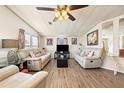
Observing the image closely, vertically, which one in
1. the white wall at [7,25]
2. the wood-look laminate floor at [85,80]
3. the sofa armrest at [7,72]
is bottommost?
the wood-look laminate floor at [85,80]

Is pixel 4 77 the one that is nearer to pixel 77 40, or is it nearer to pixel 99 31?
pixel 99 31

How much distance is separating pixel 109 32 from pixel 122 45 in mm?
1629

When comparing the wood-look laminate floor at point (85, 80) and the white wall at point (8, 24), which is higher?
the white wall at point (8, 24)

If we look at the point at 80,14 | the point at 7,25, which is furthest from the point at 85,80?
the point at 7,25

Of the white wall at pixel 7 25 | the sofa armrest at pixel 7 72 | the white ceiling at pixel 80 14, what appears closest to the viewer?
the sofa armrest at pixel 7 72

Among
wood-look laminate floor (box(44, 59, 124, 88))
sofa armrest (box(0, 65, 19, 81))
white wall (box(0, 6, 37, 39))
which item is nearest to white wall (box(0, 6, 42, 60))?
white wall (box(0, 6, 37, 39))

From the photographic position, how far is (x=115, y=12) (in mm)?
4043

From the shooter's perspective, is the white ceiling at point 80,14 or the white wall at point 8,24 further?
the white ceiling at point 80,14

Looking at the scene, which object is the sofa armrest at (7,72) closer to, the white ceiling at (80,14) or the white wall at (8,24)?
the white wall at (8,24)

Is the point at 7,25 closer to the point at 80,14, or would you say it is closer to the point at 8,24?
the point at 8,24

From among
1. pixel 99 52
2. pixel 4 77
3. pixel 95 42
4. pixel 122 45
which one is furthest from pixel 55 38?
pixel 4 77

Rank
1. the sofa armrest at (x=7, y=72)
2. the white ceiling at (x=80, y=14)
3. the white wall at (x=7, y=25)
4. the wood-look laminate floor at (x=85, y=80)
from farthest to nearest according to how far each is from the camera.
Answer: the white ceiling at (x=80, y=14)
the white wall at (x=7, y=25)
the wood-look laminate floor at (x=85, y=80)
the sofa armrest at (x=7, y=72)

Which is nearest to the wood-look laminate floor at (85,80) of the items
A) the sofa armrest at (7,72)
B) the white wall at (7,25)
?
the sofa armrest at (7,72)

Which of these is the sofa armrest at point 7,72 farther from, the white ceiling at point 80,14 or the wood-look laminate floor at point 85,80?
the white ceiling at point 80,14
